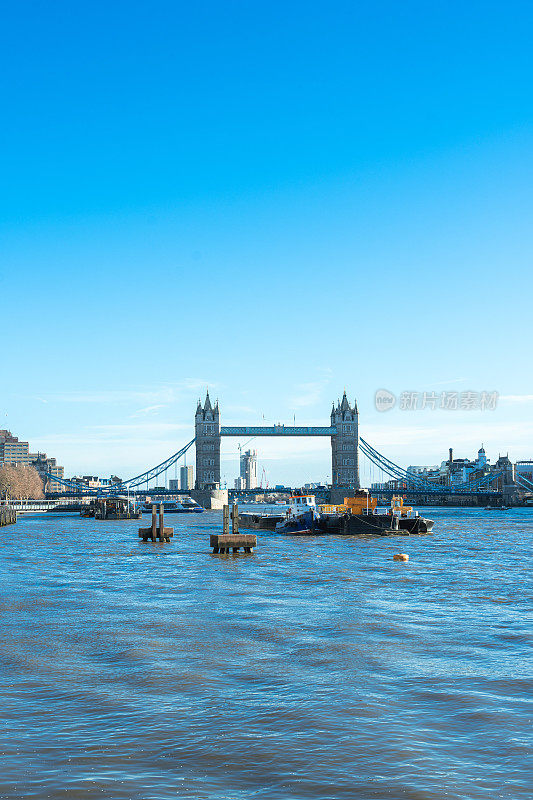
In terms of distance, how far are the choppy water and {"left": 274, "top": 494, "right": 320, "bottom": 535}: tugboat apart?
4074 centimetres

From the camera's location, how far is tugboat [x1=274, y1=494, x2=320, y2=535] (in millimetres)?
75312

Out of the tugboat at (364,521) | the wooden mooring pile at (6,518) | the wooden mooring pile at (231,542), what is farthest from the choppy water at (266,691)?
the wooden mooring pile at (6,518)

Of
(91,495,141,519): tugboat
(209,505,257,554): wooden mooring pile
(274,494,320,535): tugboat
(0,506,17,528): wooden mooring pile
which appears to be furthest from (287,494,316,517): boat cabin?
(91,495,141,519): tugboat

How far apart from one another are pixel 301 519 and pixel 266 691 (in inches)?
2345

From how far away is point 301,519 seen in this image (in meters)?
75.4

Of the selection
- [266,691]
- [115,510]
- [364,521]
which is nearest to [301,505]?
[364,521]

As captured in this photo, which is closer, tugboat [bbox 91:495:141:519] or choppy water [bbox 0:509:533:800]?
choppy water [bbox 0:509:533:800]

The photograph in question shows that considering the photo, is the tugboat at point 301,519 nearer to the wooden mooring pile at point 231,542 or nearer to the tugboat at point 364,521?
the tugboat at point 364,521

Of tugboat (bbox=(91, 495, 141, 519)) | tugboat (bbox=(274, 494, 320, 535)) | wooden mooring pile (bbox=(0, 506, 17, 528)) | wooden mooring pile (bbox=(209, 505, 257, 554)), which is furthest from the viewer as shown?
tugboat (bbox=(91, 495, 141, 519))

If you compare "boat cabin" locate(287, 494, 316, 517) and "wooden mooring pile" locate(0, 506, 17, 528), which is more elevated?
"boat cabin" locate(287, 494, 316, 517)

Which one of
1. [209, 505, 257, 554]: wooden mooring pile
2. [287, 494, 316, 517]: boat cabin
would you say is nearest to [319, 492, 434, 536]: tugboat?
[287, 494, 316, 517]: boat cabin

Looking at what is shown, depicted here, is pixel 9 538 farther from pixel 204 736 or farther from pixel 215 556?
pixel 204 736

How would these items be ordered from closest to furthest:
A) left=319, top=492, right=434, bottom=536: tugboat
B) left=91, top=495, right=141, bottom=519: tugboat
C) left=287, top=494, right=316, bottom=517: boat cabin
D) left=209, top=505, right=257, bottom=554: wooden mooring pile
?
left=209, top=505, right=257, bottom=554: wooden mooring pile, left=319, top=492, right=434, bottom=536: tugboat, left=287, top=494, right=316, bottom=517: boat cabin, left=91, top=495, right=141, bottom=519: tugboat

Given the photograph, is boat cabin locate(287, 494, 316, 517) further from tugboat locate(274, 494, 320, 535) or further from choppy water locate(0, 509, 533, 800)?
choppy water locate(0, 509, 533, 800)
